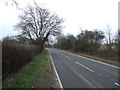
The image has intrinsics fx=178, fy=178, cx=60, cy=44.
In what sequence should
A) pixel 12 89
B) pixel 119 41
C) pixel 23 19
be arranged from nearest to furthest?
pixel 12 89
pixel 119 41
pixel 23 19

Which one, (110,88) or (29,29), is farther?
(29,29)

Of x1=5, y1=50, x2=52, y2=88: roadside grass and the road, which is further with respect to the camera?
the road

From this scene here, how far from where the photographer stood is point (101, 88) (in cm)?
875

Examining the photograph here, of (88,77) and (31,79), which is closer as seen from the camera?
(31,79)

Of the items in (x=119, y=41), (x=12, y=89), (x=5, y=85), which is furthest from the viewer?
(x=119, y=41)

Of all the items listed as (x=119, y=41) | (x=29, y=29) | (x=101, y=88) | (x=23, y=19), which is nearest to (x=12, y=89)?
(x=101, y=88)

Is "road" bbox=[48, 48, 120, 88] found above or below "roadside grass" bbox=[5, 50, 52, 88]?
below

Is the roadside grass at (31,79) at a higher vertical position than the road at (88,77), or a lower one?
higher

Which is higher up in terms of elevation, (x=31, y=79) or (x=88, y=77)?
(x=31, y=79)

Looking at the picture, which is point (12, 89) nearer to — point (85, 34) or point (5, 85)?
point (5, 85)

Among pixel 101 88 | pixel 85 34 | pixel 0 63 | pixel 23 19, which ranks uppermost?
pixel 23 19

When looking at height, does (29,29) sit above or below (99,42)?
above

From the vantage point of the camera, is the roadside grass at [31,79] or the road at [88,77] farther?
the road at [88,77]

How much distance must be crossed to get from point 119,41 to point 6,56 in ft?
85.4
